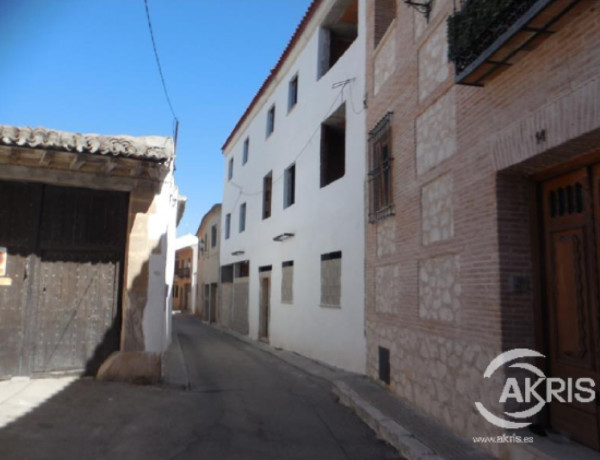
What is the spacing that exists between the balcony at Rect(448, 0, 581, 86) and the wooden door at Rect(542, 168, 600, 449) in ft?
3.71

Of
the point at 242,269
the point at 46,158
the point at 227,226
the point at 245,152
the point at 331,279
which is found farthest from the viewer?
the point at 227,226

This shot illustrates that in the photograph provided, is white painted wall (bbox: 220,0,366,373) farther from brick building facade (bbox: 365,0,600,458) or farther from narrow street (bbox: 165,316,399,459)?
brick building facade (bbox: 365,0,600,458)

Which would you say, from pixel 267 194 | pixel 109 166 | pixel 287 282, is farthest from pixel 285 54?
pixel 109 166

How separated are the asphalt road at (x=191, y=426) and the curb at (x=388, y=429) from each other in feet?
0.35

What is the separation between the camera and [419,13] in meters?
6.38

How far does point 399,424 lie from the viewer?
516 cm

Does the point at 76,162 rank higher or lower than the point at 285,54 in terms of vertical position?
lower

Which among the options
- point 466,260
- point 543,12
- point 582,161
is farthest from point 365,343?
point 543,12

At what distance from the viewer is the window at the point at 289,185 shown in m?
14.0

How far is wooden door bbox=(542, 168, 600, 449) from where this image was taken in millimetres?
3832

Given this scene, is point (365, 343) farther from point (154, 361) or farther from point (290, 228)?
point (290, 228)

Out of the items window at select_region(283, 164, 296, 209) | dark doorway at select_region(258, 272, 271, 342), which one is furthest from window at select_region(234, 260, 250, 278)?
window at select_region(283, 164, 296, 209)

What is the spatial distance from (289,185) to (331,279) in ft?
15.0

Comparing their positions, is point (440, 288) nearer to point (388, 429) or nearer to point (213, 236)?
point (388, 429)
